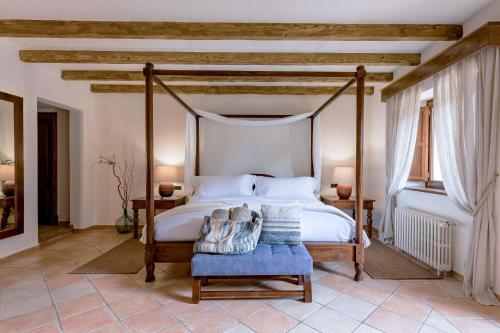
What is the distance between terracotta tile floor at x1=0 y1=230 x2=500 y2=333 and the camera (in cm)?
200

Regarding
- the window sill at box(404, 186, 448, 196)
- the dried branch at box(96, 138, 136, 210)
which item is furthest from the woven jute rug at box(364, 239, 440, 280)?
the dried branch at box(96, 138, 136, 210)

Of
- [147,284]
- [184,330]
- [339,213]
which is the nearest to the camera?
[184,330]

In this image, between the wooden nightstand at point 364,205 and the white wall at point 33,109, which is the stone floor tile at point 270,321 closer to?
the wooden nightstand at point 364,205

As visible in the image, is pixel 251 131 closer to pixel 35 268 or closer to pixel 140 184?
pixel 140 184

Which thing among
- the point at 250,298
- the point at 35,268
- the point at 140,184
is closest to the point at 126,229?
the point at 140,184

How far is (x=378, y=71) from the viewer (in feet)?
13.7

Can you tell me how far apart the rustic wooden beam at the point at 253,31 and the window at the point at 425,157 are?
134 cm

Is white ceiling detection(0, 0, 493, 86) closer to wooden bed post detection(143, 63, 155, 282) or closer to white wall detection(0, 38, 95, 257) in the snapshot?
wooden bed post detection(143, 63, 155, 282)

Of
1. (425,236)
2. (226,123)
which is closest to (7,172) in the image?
(226,123)

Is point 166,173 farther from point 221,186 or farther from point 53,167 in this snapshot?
point 53,167

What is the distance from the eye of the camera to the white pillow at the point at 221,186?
13.2 feet

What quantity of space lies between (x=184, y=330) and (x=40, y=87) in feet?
12.8

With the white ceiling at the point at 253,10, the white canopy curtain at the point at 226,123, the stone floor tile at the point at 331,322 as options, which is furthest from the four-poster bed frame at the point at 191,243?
the white canopy curtain at the point at 226,123

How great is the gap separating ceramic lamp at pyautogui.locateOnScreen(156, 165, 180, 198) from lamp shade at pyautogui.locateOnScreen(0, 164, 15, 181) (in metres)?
1.83
